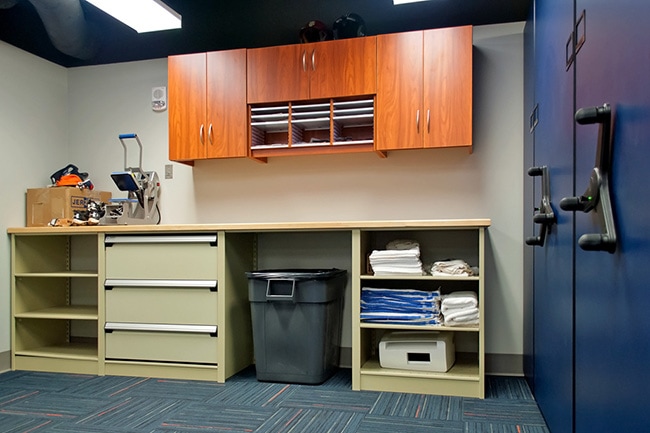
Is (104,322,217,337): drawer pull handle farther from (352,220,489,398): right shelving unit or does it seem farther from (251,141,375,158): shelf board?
(251,141,375,158): shelf board

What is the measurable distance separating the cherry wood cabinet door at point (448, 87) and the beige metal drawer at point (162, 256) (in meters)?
1.42

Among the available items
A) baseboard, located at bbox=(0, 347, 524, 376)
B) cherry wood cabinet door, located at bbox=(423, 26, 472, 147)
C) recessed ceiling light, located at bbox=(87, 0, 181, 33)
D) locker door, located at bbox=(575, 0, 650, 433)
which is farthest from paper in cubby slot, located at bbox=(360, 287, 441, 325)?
recessed ceiling light, located at bbox=(87, 0, 181, 33)

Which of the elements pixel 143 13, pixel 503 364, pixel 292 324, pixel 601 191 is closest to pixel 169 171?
pixel 143 13

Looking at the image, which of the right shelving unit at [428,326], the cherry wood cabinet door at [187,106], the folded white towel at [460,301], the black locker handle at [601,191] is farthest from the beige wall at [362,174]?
the black locker handle at [601,191]

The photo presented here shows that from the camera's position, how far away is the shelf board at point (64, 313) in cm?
330

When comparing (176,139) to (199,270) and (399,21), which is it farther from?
(399,21)

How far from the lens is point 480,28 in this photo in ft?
10.8

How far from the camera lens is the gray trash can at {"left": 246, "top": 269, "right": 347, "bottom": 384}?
2.96 metres

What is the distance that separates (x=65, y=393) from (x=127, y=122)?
1.95m

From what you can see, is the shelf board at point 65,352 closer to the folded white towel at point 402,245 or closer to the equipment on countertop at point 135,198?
the equipment on countertop at point 135,198

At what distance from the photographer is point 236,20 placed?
10.9ft

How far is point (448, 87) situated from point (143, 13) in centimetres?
181

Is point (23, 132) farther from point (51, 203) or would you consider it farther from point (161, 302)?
point (161, 302)

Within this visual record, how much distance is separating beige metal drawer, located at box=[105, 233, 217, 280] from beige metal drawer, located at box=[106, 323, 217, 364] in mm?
311
